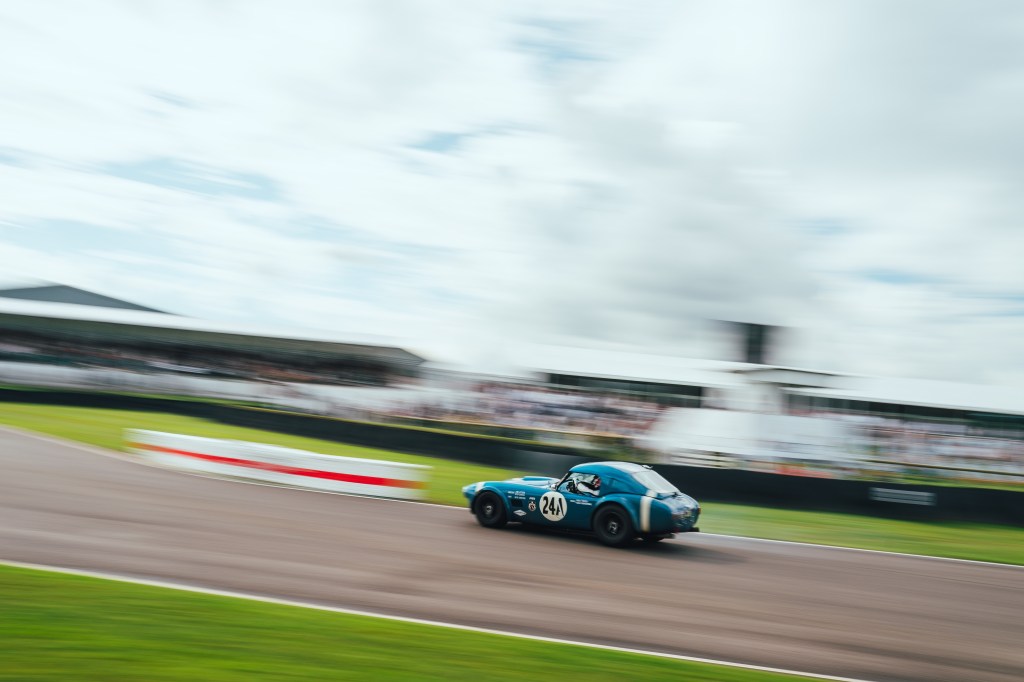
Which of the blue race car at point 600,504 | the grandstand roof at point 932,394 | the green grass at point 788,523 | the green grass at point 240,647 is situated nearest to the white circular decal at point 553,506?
the blue race car at point 600,504

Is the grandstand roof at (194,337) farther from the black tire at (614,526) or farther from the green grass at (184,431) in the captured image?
the black tire at (614,526)

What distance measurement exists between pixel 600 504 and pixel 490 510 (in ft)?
5.15

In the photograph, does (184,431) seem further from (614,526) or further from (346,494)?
(614,526)

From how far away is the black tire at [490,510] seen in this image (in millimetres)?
10547

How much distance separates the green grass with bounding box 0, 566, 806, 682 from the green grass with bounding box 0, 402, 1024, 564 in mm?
7820

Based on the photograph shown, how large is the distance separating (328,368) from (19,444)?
1782 centimetres

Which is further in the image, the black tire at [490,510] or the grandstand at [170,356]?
the grandstand at [170,356]

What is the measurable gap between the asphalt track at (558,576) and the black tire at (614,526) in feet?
0.63

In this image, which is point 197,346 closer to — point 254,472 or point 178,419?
point 178,419

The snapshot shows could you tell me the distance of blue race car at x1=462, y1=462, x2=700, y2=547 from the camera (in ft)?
31.7

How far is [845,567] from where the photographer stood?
9781 millimetres

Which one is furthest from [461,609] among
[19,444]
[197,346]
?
[197,346]

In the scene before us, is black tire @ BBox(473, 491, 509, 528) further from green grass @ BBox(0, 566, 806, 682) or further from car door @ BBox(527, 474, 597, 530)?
green grass @ BBox(0, 566, 806, 682)

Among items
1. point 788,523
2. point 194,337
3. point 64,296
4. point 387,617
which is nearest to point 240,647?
point 387,617
